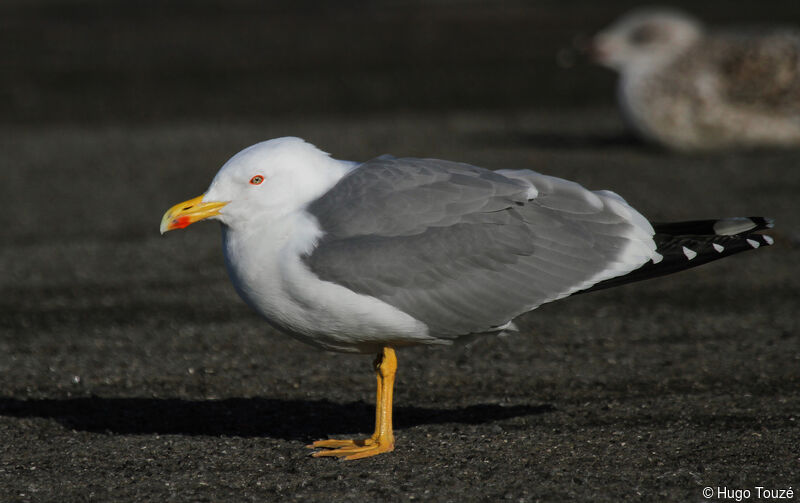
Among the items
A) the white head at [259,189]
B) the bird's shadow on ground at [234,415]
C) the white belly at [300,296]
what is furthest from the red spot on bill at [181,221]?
the bird's shadow on ground at [234,415]

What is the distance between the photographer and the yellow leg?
500cm

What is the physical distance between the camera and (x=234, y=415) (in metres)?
5.80

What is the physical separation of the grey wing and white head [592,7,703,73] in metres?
8.87

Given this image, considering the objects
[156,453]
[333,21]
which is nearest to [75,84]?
[333,21]

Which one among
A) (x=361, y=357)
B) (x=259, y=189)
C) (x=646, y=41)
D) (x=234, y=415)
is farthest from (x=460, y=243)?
(x=646, y=41)

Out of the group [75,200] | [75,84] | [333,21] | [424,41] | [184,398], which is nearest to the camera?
[184,398]

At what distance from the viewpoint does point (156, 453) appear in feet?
16.8

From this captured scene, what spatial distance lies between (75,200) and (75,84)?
7.99 m

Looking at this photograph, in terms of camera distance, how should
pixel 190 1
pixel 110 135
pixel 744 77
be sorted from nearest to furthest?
pixel 744 77, pixel 110 135, pixel 190 1

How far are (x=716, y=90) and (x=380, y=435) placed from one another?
9.20 meters

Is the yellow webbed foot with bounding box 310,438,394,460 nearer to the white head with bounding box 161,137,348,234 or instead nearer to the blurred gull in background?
the white head with bounding box 161,137,348,234

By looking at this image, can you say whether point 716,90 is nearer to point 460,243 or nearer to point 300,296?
point 460,243

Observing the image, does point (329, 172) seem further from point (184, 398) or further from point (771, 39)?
point (771, 39)

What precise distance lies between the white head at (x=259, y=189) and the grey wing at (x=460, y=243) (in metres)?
0.13
